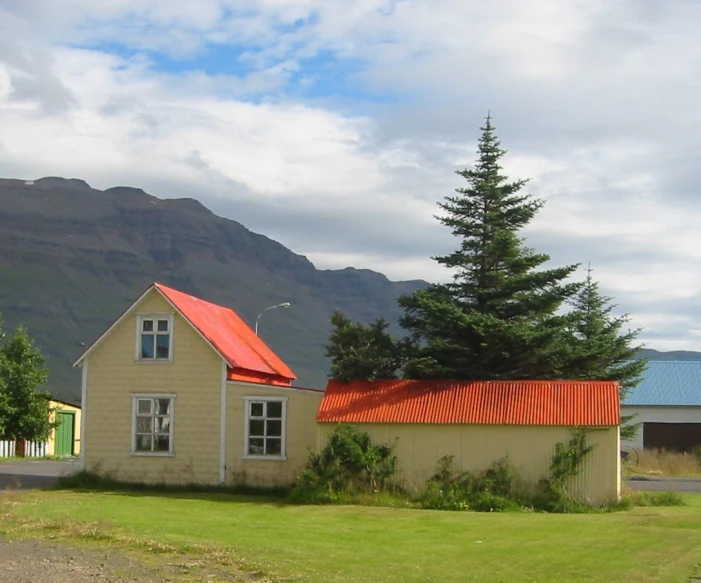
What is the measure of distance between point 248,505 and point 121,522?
6341 millimetres

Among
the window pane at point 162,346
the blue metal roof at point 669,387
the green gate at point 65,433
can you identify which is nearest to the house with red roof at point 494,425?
the window pane at point 162,346

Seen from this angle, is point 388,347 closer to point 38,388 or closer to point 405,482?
point 405,482

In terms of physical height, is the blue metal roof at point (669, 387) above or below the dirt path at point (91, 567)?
above

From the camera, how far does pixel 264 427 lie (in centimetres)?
3020

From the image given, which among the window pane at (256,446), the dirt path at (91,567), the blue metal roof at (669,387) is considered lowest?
the dirt path at (91,567)

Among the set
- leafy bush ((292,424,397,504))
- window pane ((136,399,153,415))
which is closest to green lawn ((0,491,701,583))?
leafy bush ((292,424,397,504))

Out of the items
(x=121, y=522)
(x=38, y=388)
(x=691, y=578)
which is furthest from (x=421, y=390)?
(x=38, y=388)

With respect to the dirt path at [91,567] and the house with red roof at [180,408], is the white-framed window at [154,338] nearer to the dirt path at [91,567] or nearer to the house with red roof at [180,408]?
the house with red roof at [180,408]

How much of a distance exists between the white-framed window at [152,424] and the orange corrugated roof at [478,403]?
493cm

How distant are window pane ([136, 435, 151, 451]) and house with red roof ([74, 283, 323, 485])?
1.2 inches

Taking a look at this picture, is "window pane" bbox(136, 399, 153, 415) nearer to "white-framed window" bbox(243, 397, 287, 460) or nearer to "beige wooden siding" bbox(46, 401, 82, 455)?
"white-framed window" bbox(243, 397, 287, 460)

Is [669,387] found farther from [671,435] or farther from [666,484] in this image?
[666,484]

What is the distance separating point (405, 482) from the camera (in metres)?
27.6

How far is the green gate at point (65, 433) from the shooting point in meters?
58.5
